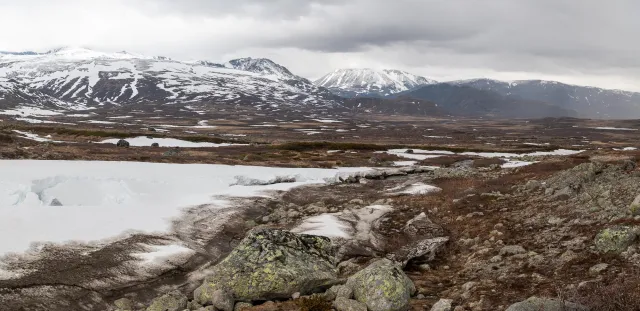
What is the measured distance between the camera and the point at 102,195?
30.0 m

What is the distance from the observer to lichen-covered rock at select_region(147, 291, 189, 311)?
14.8 metres

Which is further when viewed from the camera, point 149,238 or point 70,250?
point 149,238

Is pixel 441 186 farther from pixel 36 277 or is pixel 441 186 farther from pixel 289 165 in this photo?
pixel 36 277

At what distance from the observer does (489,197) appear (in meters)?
31.7

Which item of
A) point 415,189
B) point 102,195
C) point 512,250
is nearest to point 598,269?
point 512,250

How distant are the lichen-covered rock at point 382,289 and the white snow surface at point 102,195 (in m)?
13.2

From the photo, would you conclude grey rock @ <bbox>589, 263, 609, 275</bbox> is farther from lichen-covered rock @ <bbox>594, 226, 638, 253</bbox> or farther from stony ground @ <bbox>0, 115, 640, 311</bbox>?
lichen-covered rock @ <bbox>594, 226, 638, 253</bbox>

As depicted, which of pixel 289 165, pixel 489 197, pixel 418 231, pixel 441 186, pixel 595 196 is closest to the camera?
pixel 595 196

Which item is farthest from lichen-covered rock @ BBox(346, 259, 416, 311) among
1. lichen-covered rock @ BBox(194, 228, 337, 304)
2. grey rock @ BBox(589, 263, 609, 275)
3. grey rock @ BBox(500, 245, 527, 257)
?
grey rock @ BBox(500, 245, 527, 257)

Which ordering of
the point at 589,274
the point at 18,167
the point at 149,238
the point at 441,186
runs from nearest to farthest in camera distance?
the point at 589,274
the point at 149,238
the point at 18,167
the point at 441,186

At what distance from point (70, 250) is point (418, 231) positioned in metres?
18.0

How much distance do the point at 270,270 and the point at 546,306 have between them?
29.2 feet

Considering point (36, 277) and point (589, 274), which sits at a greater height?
point (589, 274)

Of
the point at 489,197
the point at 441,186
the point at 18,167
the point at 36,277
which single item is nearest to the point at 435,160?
the point at 441,186
